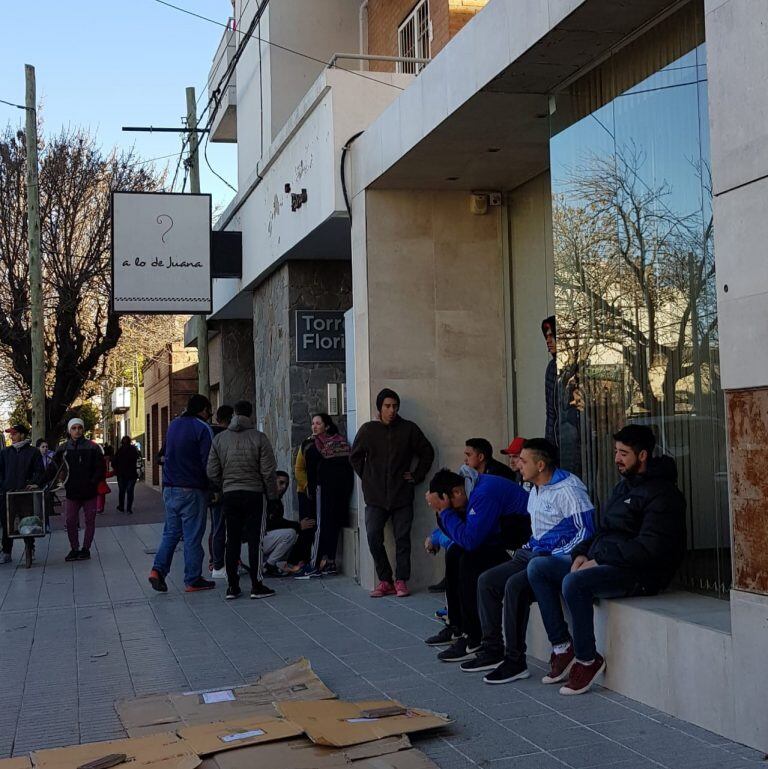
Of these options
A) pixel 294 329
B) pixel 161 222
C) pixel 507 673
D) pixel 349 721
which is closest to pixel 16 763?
pixel 349 721

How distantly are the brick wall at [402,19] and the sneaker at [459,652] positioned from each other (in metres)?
6.74

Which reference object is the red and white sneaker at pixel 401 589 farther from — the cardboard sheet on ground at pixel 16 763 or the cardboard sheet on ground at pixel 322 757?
the cardboard sheet on ground at pixel 16 763

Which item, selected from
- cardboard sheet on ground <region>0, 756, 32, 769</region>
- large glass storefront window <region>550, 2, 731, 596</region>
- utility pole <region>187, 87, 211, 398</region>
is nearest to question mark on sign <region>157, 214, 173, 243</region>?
utility pole <region>187, 87, 211, 398</region>

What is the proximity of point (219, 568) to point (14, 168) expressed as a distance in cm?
1747

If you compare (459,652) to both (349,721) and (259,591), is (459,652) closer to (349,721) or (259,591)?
(349,721)

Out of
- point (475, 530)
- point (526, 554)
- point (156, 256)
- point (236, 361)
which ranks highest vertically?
point (156, 256)

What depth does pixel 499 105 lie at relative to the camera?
25.9ft

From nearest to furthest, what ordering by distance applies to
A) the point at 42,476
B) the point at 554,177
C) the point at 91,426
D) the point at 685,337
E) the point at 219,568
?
the point at 685,337
the point at 554,177
the point at 219,568
the point at 42,476
the point at 91,426

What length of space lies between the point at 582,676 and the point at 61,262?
72.0 feet

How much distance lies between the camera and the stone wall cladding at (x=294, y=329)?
13391 mm

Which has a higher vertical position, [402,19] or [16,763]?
[402,19]

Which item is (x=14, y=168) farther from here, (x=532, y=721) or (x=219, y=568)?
(x=532, y=721)

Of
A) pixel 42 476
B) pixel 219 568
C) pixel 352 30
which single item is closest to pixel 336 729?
pixel 219 568

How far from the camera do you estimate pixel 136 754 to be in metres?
4.88
